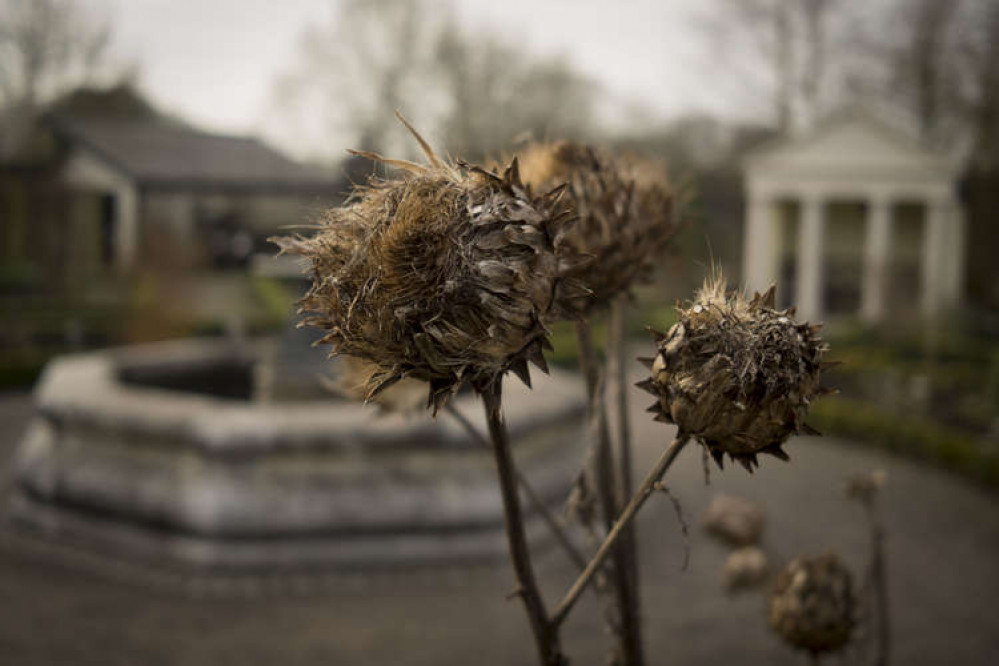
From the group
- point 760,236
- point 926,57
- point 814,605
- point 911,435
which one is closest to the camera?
point 814,605

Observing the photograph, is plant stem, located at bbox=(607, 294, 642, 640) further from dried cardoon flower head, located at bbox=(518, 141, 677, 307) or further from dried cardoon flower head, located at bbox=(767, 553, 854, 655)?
dried cardoon flower head, located at bbox=(767, 553, 854, 655)

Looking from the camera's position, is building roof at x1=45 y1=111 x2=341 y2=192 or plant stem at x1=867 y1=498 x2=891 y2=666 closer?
plant stem at x1=867 y1=498 x2=891 y2=666

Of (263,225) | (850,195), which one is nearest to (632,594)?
(850,195)

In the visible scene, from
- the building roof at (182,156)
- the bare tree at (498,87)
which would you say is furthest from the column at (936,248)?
the building roof at (182,156)

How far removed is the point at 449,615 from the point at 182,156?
1075 inches

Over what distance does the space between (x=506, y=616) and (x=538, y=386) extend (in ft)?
9.22

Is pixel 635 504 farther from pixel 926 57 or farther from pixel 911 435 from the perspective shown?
pixel 926 57

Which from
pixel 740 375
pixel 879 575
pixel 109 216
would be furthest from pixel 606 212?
pixel 109 216

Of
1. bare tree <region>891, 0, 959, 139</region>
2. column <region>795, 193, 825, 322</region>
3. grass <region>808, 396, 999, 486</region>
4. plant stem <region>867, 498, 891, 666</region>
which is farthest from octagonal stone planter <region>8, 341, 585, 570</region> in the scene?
bare tree <region>891, 0, 959, 139</region>

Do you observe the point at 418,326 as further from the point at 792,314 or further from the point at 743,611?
the point at 743,611

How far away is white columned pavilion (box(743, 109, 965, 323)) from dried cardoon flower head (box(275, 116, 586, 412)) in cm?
2351

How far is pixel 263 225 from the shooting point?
31.0 m

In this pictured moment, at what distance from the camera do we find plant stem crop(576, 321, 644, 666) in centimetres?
144

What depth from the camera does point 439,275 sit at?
102cm
